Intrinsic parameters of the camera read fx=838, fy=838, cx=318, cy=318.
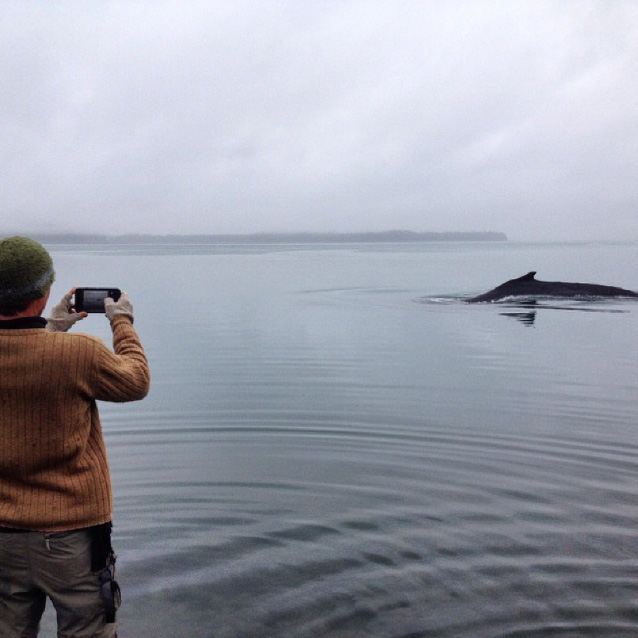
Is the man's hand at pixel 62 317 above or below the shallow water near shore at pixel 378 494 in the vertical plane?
above

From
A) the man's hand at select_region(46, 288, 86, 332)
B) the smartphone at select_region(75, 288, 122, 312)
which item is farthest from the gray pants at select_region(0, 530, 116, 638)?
the smartphone at select_region(75, 288, 122, 312)

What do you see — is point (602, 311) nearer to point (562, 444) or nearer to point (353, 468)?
point (562, 444)

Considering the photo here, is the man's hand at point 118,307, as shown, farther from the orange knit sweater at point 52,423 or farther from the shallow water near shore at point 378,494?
the shallow water near shore at point 378,494

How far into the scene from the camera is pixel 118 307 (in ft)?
17.2

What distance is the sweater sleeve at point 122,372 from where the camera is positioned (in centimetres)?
477

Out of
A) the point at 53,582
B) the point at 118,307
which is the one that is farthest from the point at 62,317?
the point at 53,582

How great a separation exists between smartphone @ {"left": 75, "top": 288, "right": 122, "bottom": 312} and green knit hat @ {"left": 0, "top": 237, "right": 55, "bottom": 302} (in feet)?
2.08

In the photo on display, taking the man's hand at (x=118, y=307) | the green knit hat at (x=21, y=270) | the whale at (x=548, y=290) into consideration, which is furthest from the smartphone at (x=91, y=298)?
the whale at (x=548, y=290)

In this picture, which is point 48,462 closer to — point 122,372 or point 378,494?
point 122,372

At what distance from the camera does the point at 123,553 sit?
8.38 metres

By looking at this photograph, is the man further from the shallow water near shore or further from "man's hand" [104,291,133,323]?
Answer: the shallow water near shore

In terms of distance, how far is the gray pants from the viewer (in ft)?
15.5

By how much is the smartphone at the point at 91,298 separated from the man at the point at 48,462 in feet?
1.65

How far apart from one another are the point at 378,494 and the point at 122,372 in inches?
246
